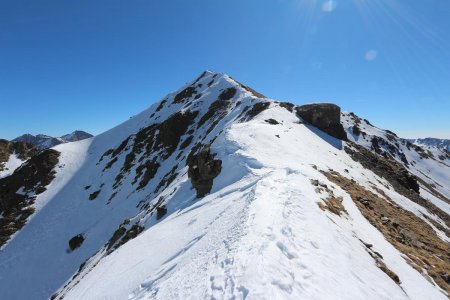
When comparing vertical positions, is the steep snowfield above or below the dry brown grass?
above

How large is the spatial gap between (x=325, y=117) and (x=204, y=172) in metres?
A: 30.0

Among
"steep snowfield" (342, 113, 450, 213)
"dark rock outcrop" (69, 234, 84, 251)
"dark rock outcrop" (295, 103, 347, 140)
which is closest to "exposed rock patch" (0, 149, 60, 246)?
"dark rock outcrop" (69, 234, 84, 251)

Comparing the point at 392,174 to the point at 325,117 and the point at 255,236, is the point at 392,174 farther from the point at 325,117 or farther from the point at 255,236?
the point at 255,236

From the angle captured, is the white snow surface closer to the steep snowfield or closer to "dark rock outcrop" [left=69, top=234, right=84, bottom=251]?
"dark rock outcrop" [left=69, top=234, right=84, bottom=251]

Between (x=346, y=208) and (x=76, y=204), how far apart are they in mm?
54581

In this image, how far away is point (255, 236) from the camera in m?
9.61

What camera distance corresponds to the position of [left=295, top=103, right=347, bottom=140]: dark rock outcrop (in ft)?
152

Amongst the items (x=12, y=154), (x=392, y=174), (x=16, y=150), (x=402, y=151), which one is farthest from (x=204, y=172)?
(x=402, y=151)

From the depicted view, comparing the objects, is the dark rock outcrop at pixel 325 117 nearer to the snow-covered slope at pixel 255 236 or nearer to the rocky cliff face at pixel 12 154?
the snow-covered slope at pixel 255 236

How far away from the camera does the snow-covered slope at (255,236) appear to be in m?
8.42

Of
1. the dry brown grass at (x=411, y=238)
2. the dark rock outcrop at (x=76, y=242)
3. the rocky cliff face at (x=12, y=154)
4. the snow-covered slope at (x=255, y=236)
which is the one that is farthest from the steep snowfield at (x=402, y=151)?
the rocky cliff face at (x=12, y=154)

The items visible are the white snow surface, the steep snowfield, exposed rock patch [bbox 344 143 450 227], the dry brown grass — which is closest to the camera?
the dry brown grass

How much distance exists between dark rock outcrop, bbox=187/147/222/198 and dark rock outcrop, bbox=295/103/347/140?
1044 inches

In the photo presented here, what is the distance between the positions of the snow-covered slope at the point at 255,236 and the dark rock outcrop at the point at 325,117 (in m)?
2.01
